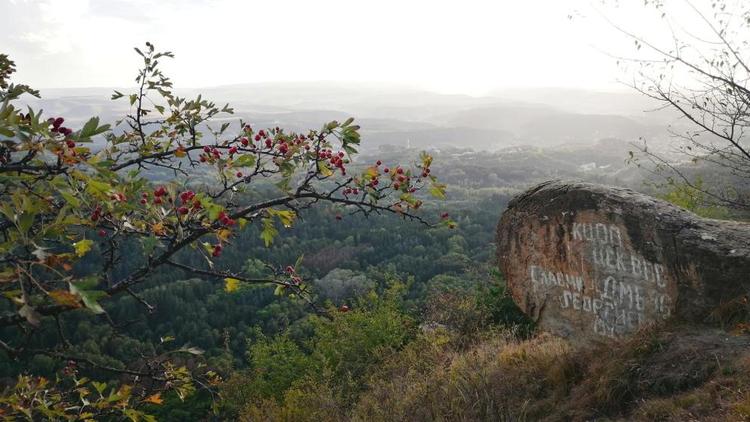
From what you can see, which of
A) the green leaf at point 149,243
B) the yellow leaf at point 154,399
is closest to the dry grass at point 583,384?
the yellow leaf at point 154,399

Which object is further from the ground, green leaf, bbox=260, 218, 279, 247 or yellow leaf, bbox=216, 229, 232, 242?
yellow leaf, bbox=216, 229, 232, 242

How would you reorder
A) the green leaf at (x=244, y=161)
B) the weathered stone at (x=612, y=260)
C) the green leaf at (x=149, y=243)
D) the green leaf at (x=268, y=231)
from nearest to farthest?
the green leaf at (x=149, y=243) < the green leaf at (x=244, y=161) < the green leaf at (x=268, y=231) < the weathered stone at (x=612, y=260)

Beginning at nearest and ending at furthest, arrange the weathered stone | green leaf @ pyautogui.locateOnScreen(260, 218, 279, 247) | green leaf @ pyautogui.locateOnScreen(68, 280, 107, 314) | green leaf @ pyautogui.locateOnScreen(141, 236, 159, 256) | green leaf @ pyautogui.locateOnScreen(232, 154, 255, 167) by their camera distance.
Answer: green leaf @ pyautogui.locateOnScreen(68, 280, 107, 314), green leaf @ pyautogui.locateOnScreen(141, 236, 159, 256), green leaf @ pyautogui.locateOnScreen(232, 154, 255, 167), green leaf @ pyautogui.locateOnScreen(260, 218, 279, 247), the weathered stone

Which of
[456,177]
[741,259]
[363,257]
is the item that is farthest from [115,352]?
[456,177]

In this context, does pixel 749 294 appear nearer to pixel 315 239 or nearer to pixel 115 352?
pixel 115 352

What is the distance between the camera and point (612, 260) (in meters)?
6.77

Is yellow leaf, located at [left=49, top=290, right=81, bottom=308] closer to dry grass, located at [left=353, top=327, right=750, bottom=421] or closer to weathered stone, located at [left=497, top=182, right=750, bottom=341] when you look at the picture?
dry grass, located at [left=353, top=327, right=750, bottom=421]

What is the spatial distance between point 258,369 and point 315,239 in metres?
54.5

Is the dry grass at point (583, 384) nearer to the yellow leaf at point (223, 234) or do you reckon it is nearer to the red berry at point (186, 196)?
the yellow leaf at point (223, 234)

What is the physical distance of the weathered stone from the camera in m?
6.00

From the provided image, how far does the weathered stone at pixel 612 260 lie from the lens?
5996 mm

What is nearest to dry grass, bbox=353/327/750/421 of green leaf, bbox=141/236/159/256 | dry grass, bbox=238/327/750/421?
dry grass, bbox=238/327/750/421

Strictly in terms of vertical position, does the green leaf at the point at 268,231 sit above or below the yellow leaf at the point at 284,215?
below

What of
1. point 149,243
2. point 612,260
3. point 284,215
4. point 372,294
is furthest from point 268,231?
point 372,294
